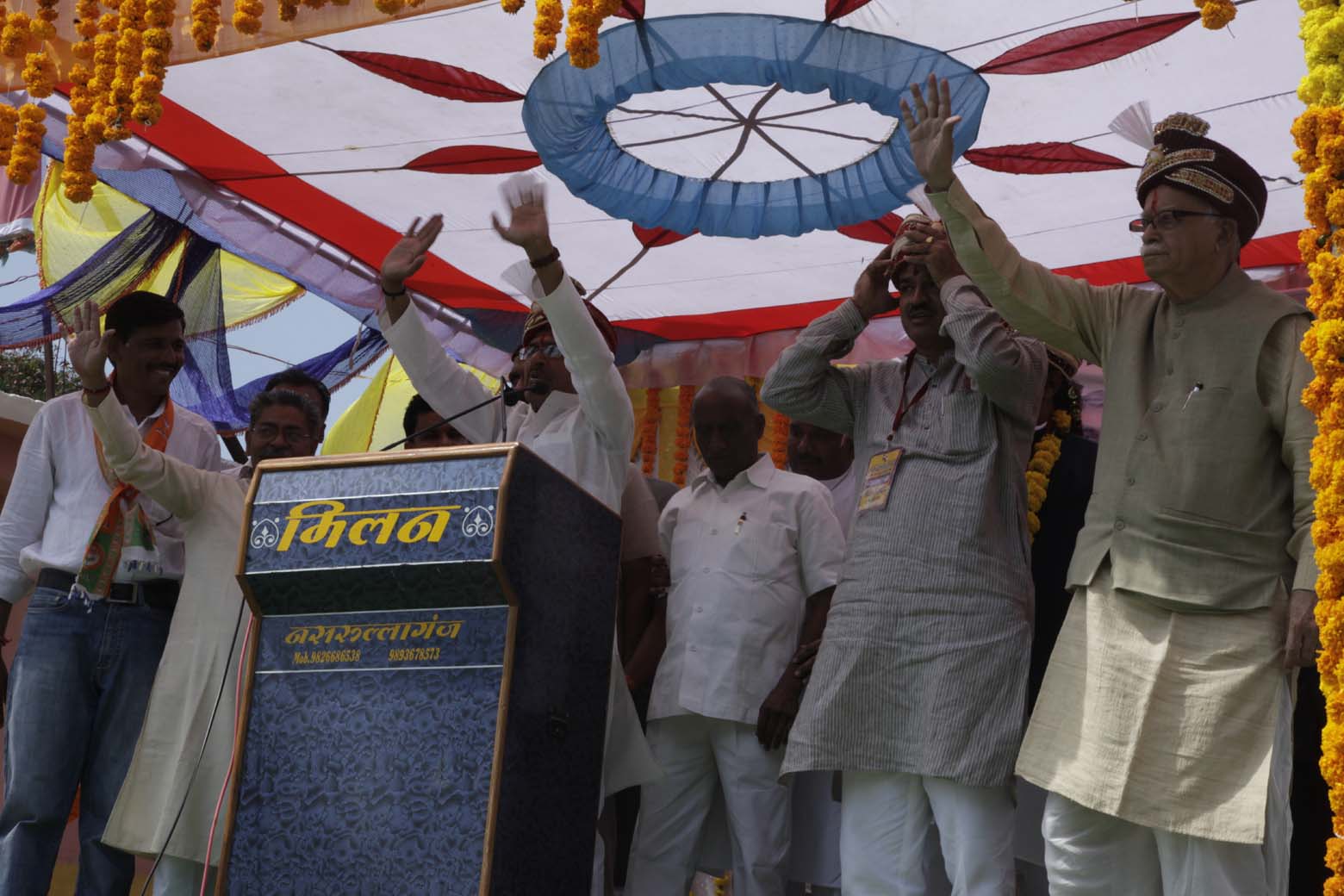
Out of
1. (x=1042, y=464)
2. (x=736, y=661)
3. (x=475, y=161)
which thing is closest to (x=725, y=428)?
(x=736, y=661)

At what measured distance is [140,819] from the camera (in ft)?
12.7

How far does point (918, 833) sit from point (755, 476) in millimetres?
1315

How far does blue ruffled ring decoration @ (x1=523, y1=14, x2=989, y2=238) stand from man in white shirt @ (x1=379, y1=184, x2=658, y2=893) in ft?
4.09

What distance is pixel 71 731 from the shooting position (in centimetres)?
400

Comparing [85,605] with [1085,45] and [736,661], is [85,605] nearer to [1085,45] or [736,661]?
[736,661]

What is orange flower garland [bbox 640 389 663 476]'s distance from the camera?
9.15 metres

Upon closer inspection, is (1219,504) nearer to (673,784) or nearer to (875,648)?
(875,648)

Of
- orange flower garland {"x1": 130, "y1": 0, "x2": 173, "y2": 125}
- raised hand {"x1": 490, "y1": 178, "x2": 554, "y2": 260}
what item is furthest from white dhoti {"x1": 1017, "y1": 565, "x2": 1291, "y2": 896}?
orange flower garland {"x1": 130, "y1": 0, "x2": 173, "y2": 125}

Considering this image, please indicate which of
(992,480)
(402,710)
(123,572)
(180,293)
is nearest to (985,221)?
(992,480)

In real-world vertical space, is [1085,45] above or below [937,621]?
above

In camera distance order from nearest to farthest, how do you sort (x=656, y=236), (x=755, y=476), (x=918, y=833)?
(x=918, y=833) → (x=755, y=476) → (x=656, y=236)

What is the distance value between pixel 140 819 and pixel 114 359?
144 centimetres

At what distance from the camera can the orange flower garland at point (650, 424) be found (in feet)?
30.0

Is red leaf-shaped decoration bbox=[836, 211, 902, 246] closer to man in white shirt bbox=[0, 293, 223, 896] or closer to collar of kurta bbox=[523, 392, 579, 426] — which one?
collar of kurta bbox=[523, 392, 579, 426]
